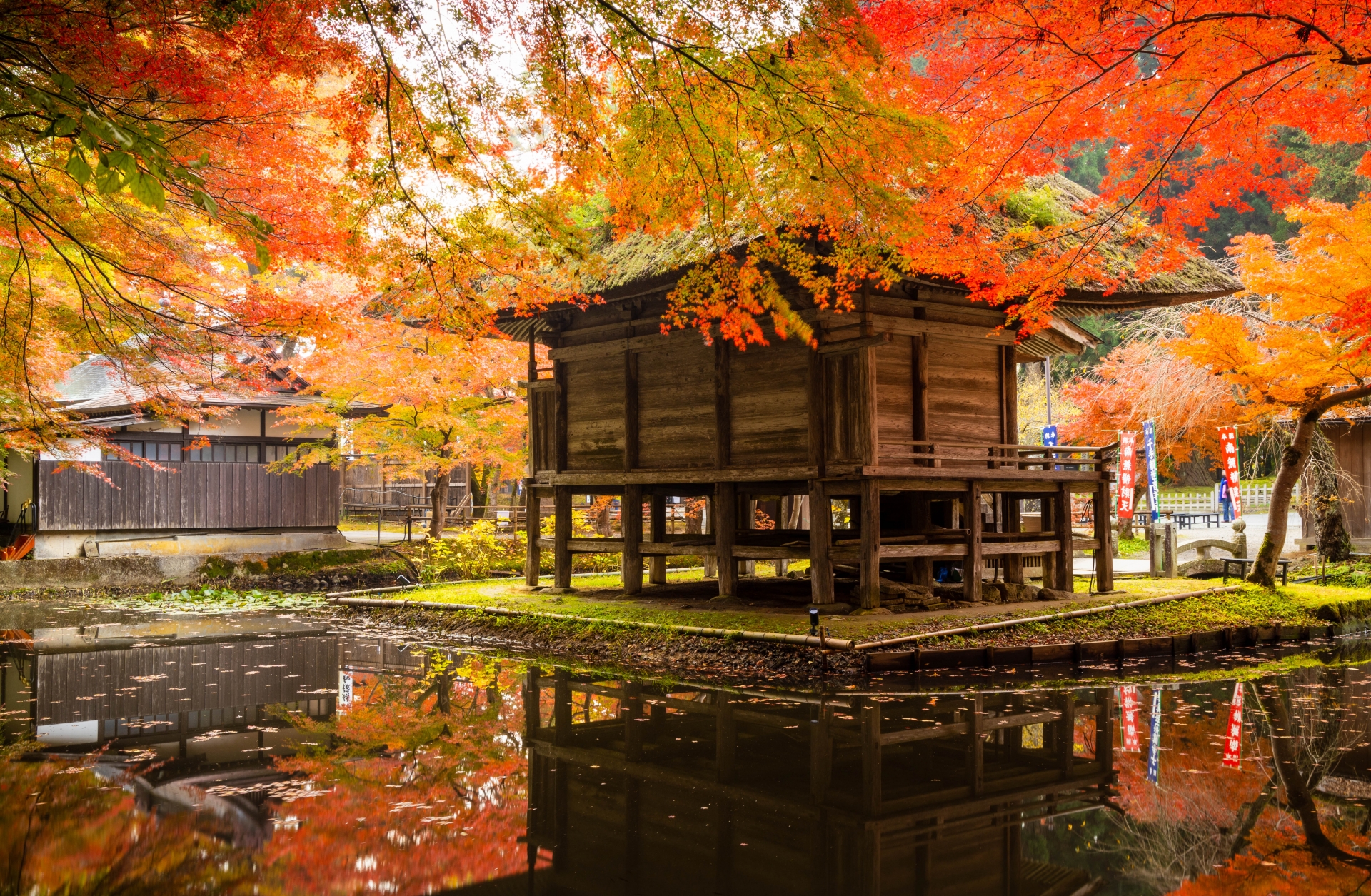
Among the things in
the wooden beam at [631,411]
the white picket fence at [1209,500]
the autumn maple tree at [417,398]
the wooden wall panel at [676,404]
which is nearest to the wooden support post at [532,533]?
the wooden beam at [631,411]

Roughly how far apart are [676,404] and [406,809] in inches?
392

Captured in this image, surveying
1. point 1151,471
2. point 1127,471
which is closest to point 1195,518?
point 1151,471

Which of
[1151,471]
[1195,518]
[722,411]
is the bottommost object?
[1195,518]

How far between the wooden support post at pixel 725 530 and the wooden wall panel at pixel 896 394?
249 centimetres

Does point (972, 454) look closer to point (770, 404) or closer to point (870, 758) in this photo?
point (770, 404)

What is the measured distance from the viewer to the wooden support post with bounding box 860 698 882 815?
21.0ft

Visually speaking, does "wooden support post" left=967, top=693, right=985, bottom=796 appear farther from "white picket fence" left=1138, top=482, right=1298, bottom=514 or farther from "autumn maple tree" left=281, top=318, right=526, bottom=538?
"white picket fence" left=1138, top=482, right=1298, bottom=514

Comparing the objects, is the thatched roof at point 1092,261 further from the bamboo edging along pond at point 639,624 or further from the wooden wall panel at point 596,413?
the bamboo edging along pond at point 639,624

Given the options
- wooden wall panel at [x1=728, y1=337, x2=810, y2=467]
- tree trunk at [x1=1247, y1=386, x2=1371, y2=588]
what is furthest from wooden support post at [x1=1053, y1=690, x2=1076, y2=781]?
tree trunk at [x1=1247, y1=386, x2=1371, y2=588]

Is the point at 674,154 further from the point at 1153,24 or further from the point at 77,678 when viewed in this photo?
the point at 77,678

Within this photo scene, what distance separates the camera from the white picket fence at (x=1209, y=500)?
103 ft

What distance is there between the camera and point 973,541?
14.2 meters

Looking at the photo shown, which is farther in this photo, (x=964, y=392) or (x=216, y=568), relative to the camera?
(x=216, y=568)

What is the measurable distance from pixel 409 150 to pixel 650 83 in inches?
98.4
